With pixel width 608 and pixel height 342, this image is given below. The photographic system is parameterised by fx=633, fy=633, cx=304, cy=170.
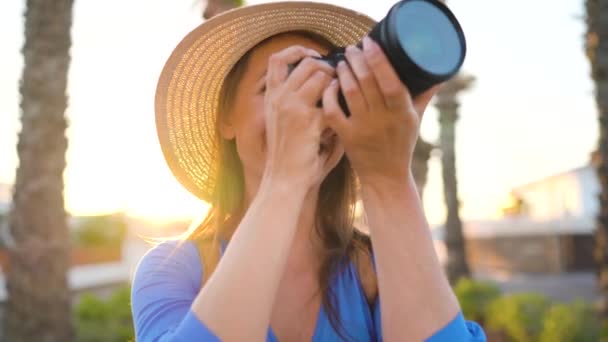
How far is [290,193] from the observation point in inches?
42.8

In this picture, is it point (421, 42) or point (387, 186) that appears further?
point (387, 186)

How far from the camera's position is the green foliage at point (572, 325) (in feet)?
Result: 21.7

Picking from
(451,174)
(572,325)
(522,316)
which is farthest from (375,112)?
(451,174)

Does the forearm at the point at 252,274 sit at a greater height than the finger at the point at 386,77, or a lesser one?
lesser

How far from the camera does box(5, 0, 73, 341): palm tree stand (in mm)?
5555

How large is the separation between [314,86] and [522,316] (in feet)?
24.4

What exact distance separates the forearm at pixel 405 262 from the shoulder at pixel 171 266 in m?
0.41

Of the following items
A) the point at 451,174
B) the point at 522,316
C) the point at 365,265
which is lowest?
the point at 522,316

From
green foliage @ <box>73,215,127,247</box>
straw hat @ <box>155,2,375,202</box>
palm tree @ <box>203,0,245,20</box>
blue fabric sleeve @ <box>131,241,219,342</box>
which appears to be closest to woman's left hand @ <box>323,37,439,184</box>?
blue fabric sleeve @ <box>131,241,219,342</box>

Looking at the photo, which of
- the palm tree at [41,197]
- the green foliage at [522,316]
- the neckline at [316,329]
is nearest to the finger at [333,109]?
the neckline at [316,329]

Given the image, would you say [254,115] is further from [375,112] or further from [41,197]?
[41,197]

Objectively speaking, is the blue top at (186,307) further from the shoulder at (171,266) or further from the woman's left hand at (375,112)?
the woman's left hand at (375,112)

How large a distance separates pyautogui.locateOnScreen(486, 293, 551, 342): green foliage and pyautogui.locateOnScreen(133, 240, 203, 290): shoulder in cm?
689

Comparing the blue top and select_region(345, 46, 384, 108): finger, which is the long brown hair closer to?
the blue top
